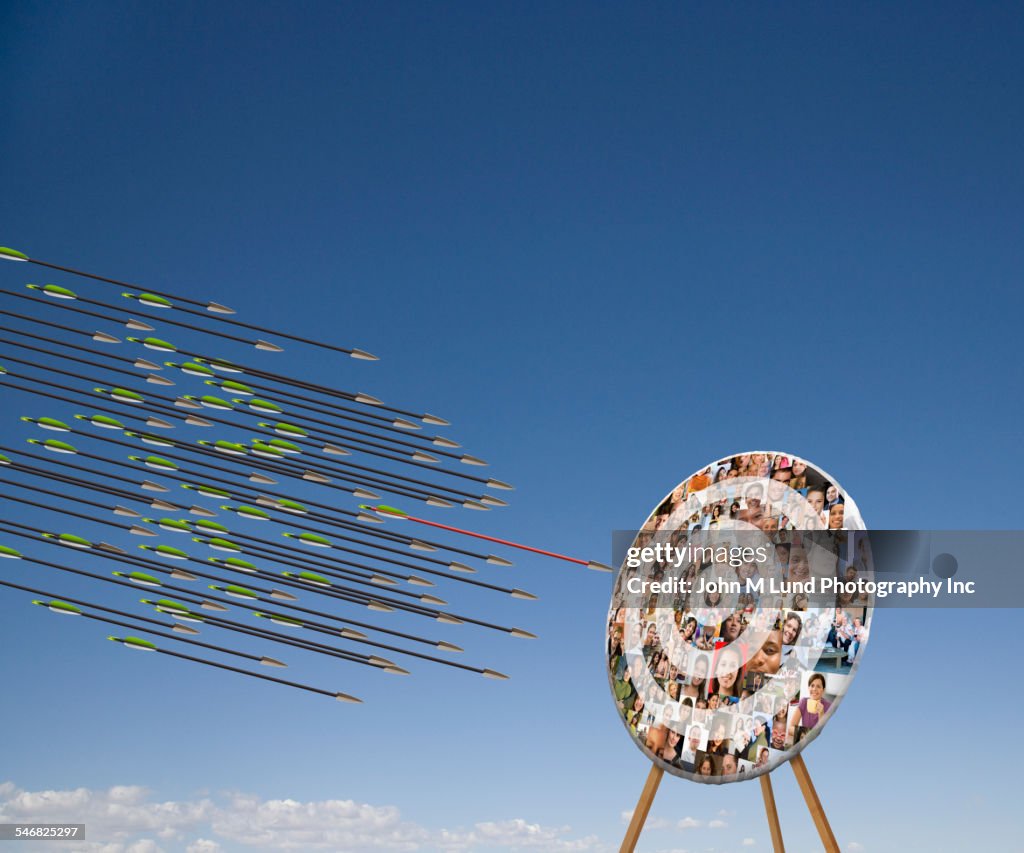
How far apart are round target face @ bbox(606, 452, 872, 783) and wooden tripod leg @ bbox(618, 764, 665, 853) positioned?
0.26ft

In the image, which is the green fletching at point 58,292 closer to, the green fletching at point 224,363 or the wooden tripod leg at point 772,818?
the green fletching at point 224,363

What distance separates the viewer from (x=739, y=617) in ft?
19.3

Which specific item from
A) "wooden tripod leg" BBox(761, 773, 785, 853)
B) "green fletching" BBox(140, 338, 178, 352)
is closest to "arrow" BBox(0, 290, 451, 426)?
"green fletching" BBox(140, 338, 178, 352)

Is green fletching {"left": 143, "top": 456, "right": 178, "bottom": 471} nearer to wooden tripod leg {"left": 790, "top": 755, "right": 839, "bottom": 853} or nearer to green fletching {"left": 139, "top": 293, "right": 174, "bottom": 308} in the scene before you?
green fletching {"left": 139, "top": 293, "right": 174, "bottom": 308}

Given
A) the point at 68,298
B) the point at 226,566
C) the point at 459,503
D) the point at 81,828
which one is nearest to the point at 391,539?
the point at 459,503

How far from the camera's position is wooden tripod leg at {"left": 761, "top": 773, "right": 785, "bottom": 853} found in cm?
A: 588

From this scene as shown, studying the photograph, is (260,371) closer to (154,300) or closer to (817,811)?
(154,300)

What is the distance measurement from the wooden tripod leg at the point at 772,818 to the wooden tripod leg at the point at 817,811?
503 mm

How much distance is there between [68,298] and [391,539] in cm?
252

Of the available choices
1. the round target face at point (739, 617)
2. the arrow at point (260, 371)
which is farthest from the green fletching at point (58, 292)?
the round target face at point (739, 617)

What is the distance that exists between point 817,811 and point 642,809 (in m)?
1.01

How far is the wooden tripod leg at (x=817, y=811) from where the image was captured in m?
5.27

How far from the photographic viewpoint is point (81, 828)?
798 centimetres

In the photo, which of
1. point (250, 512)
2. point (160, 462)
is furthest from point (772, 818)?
point (160, 462)
